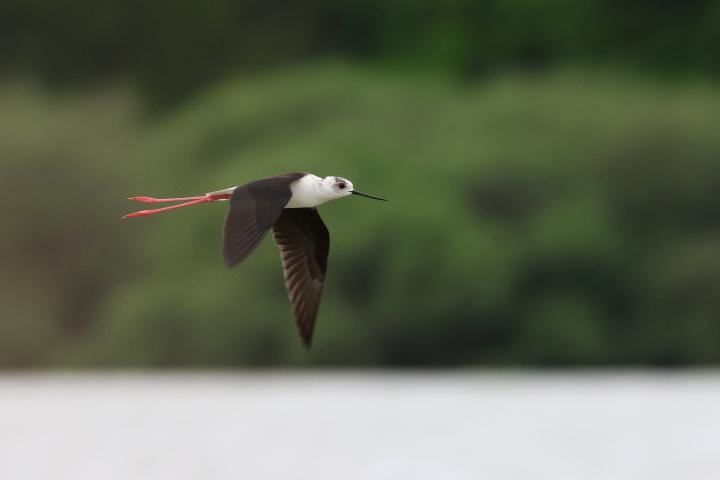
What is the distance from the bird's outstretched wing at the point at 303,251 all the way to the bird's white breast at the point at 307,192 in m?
0.77

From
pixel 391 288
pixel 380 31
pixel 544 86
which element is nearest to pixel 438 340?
pixel 391 288

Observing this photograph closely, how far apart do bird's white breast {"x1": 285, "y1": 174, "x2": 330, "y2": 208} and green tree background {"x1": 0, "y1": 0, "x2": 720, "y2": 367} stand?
12.2 m

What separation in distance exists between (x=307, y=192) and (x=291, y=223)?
2.91ft

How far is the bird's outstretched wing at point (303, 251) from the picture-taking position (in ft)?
15.2

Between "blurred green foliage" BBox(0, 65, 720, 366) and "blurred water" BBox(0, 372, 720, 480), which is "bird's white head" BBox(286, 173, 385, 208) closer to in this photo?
"blurred water" BBox(0, 372, 720, 480)

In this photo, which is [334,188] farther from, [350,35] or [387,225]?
[350,35]

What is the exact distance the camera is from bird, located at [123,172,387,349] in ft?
11.7

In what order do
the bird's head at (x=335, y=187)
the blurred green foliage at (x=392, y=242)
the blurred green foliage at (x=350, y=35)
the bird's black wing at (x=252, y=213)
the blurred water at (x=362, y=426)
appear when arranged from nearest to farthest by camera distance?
the bird's black wing at (x=252, y=213) → the bird's head at (x=335, y=187) → the blurred water at (x=362, y=426) → the blurred green foliage at (x=392, y=242) → the blurred green foliage at (x=350, y=35)

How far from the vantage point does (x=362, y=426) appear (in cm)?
1202

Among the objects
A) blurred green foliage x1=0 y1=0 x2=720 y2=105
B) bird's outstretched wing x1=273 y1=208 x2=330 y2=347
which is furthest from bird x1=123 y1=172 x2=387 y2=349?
blurred green foliage x1=0 y1=0 x2=720 y2=105

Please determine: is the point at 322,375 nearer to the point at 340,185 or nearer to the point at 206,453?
the point at 206,453

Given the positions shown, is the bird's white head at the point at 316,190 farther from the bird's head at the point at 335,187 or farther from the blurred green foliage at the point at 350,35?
the blurred green foliage at the point at 350,35

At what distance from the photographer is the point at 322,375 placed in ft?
55.8

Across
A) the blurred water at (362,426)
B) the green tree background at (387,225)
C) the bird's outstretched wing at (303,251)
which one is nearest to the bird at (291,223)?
the bird's outstretched wing at (303,251)
